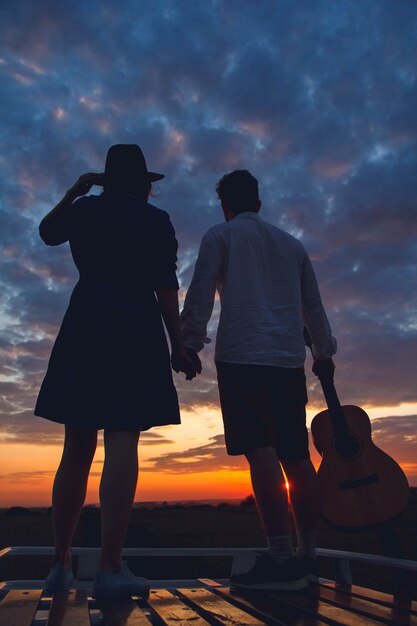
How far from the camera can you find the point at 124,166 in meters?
2.92

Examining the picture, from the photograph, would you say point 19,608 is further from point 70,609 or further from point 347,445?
point 347,445

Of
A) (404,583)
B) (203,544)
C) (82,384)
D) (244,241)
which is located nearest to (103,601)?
(82,384)

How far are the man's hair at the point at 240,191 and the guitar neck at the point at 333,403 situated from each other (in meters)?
1.29

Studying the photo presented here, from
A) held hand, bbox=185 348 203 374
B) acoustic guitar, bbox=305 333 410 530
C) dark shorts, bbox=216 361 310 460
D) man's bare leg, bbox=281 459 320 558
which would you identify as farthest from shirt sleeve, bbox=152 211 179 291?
acoustic guitar, bbox=305 333 410 530

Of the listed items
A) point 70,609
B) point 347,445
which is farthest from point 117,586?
point 347,445

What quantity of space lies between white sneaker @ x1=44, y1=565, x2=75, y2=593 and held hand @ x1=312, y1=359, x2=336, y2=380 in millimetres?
2013

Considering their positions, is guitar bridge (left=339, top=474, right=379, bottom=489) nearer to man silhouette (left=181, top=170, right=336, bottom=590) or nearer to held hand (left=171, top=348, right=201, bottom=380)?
man silhouette (left=181, top=170, right=336, bottom=590)

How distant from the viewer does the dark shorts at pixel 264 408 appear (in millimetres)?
2910

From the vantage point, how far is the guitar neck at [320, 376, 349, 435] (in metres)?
3.69

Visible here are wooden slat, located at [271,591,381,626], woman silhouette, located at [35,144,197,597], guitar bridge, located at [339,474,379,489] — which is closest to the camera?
wooden slat, located at [271,591,381,626]

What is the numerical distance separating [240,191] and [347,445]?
179 centimetres

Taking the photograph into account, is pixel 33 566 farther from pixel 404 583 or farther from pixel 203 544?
pixel 404 583

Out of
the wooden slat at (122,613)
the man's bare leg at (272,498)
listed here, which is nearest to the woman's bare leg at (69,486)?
the wooden slat at (122,613)

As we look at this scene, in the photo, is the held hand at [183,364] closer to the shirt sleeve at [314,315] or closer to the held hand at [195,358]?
the held hand at [195,358]
